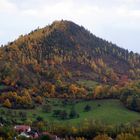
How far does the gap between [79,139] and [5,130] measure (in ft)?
76.4

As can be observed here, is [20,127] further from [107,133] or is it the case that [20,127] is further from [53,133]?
[107,133]

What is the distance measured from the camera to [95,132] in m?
169

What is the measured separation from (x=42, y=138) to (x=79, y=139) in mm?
11081

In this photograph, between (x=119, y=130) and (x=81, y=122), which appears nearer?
(x=119, y=130)

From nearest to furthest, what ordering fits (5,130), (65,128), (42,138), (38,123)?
(42,138), (5,130), (65,128), (38,123)

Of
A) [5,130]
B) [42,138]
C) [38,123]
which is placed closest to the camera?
[42,138]

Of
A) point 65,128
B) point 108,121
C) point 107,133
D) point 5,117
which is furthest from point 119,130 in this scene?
point 5,117

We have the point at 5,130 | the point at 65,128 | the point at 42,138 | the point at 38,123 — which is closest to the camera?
the point at 42,138

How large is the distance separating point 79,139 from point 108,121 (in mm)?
45228

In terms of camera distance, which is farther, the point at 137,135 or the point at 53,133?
the point at 53,133

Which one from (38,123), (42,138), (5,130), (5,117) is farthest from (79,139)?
(5,117)

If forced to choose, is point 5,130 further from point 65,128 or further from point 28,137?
→ point 65,128

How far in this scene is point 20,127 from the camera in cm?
17562

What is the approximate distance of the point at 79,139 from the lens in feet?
506
